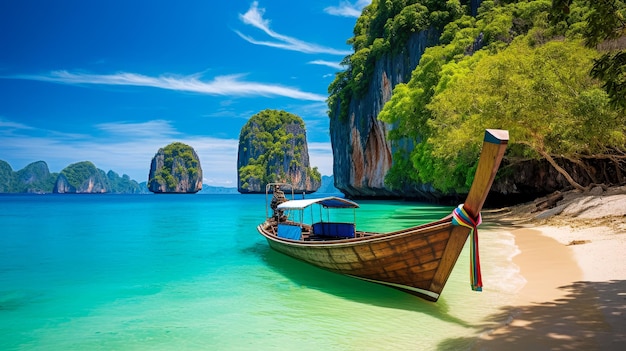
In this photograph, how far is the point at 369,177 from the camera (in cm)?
4744

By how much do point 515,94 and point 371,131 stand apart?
101 ft

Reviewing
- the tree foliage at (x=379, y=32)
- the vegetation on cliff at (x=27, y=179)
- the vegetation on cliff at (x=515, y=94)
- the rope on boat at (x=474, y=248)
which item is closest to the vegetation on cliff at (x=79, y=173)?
the vegetation on cliff at (x=27, y=179)

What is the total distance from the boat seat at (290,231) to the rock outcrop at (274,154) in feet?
325

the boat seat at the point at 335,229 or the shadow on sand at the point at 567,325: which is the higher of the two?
the boat seat at the point at 335,229

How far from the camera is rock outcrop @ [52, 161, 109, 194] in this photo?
606 feet

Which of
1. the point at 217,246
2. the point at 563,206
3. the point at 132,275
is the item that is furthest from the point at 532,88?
the point at 132,275

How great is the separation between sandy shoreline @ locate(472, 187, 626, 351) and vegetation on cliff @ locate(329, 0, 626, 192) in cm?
262

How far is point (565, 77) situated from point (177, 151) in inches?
5333

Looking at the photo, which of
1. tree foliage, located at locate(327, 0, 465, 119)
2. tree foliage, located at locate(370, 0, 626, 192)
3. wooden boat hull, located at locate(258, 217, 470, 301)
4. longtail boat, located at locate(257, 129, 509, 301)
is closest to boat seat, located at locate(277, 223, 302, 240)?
longtail boat, located at locate(257, 129, 509, 301)

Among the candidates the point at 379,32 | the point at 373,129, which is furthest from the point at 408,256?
the point at 379,32

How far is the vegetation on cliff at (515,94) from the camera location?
13.3 m

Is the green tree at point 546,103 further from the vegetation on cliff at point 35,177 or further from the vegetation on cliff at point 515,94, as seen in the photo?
the vegetation on cliff at point 35,177

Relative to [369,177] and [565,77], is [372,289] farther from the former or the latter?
[369,177]

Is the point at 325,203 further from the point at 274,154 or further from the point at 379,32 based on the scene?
the point at 274,154
